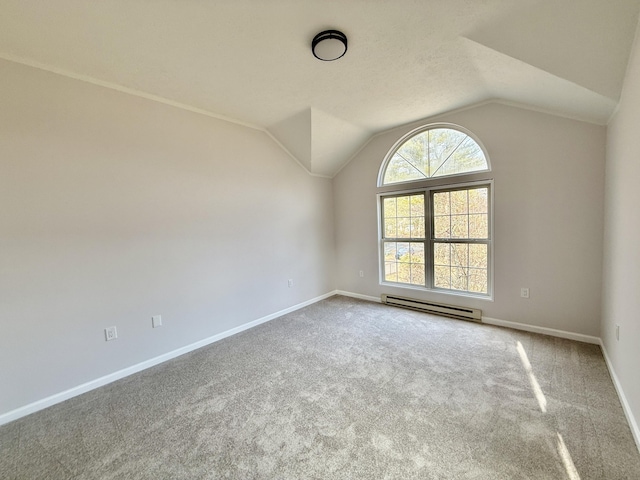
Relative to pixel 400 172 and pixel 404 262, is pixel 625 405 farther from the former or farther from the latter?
pixel 400 172

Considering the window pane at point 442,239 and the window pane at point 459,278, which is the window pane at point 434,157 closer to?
the window pane at point 442,239

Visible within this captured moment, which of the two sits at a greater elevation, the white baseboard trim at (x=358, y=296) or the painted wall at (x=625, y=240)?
the painted wall at (x=625, y=240)

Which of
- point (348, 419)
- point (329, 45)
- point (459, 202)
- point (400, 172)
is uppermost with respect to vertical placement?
point (329, 45)

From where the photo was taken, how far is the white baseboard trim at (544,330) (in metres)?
2.76

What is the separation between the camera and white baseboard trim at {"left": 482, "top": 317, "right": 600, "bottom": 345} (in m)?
2.76

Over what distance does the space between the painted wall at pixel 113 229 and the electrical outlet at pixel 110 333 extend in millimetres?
51

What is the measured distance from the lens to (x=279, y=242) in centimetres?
392

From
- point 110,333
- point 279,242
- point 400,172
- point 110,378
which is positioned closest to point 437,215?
point 400,172

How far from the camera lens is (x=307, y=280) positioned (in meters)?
4.39

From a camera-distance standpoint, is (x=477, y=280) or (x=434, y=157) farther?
(x=434, y=157)

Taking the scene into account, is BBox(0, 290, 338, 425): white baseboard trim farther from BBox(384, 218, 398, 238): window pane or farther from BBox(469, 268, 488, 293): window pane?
BBox(469, 268, 488, 293): window pane

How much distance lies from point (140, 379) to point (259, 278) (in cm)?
166

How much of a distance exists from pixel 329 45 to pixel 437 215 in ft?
8.81

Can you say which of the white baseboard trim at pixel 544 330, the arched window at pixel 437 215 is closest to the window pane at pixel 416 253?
the arched window at pixel 437 215
